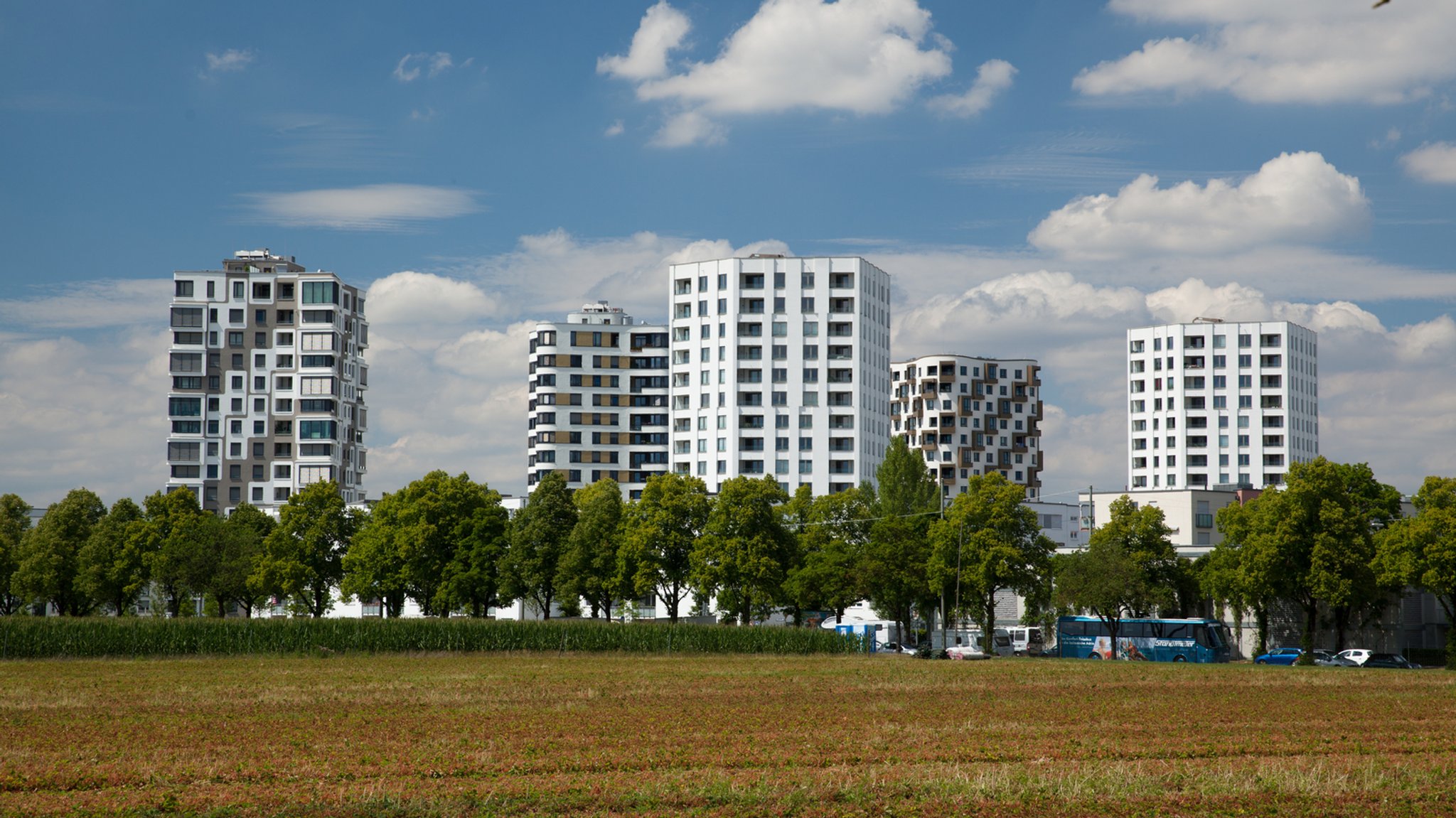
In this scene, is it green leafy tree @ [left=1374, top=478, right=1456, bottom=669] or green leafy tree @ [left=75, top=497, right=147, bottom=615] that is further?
green leafy tree @ [left=75, top=497, right=147, bottom=615]

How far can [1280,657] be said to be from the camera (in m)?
98.4

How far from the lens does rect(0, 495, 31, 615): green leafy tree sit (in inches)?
4801

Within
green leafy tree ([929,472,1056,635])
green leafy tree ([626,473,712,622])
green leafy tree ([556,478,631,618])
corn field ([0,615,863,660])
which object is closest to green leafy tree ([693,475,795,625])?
green leafy tree ([626,473,712,622])

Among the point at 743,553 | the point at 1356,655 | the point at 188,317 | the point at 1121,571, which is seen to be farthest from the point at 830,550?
the point at 188,317

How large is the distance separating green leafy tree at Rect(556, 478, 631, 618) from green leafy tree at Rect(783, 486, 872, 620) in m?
13.6

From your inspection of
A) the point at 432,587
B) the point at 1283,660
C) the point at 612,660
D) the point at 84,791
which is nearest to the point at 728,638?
the point at 612,660

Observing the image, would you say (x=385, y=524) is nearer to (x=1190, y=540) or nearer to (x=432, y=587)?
(x=432, y=587)

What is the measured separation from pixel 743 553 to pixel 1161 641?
3056 centimetres

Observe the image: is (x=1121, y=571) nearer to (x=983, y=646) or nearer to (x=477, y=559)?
(x=983, y=646)

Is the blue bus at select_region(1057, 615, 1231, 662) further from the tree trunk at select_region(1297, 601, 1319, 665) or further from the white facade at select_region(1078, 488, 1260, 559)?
the white facade at select_region(1078, 488, 1260, 559)

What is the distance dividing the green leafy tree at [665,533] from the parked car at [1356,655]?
46.0 meters

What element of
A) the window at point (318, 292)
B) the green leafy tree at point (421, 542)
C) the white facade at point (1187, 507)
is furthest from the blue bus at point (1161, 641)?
the window at point (318, 292)

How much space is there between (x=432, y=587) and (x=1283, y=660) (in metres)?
64.4

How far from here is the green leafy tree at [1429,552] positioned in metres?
81.6
